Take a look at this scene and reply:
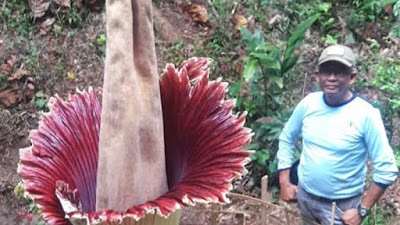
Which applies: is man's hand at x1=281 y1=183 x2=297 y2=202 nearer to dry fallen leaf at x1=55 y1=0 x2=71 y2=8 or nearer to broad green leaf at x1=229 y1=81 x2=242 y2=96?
broad green leaf at x1=229 y1=81 x2=242 y2=96

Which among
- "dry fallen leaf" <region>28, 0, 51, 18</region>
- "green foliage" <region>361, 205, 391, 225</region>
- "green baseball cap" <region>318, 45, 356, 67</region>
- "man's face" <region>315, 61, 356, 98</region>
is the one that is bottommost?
"green foliage" <region>361, 205, 391, 225</region>

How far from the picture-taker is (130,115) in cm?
105

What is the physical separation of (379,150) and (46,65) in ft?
9.14

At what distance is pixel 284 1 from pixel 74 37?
1.46m

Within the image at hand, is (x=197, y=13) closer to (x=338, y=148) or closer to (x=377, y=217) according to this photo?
(x=377, y=217)

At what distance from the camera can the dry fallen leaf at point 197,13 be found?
466 centimetres

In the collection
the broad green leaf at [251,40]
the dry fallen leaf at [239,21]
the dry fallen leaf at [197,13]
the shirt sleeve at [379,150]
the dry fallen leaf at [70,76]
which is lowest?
the shirt sleeve at [379,150]

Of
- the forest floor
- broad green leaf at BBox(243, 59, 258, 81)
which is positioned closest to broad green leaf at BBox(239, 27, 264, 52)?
broad green leaf at BBox(243, 59, 258, 81)

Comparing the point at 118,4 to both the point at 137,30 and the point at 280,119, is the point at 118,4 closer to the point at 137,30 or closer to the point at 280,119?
the point at 137,30

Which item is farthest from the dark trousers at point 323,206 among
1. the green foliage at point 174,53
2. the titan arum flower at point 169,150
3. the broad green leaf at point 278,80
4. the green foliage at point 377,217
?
the green foliage at point 174,53

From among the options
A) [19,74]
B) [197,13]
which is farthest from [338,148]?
[197,13]

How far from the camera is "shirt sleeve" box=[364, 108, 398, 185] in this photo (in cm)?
201

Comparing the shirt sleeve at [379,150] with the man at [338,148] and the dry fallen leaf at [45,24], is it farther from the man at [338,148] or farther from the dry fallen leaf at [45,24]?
the dry fallen leaf at [45,24]

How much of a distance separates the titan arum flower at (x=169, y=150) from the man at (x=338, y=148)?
0.89 m
